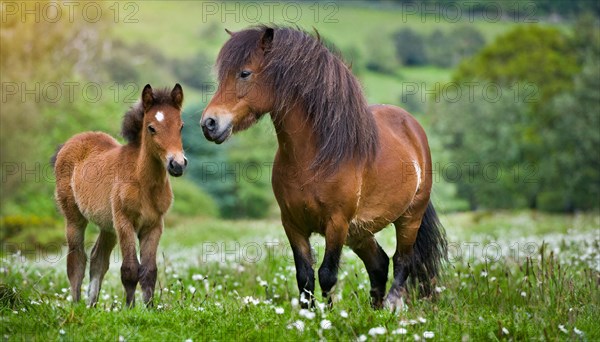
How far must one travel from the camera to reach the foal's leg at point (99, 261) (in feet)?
27.6

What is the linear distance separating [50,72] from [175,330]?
4129 centimetres

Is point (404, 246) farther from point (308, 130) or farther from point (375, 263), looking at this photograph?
point (308, 130)

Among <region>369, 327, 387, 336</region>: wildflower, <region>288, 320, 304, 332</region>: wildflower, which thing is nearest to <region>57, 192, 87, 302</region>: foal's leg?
<region>288, 320, 304, 332</region>: wildflower

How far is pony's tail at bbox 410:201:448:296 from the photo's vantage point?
28.9 feet

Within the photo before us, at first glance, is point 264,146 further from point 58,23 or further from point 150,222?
point 150,222

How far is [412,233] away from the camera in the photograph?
8.59m

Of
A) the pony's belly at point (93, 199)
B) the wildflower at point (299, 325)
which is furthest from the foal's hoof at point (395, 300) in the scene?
the pony's belly at point (93, 199)

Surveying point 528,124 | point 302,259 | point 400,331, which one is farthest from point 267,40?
point 528,124

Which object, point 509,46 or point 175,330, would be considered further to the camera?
point 509,46

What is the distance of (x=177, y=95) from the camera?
302 inches

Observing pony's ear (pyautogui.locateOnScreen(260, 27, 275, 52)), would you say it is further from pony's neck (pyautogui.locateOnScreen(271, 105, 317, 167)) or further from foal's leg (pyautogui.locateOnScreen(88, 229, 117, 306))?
foal's leg (pyautogui.locateOnScreen(88, 229, 117, 306))

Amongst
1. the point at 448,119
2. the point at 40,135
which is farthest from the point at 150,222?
the point at 448,119

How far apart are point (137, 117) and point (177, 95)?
2.22ft

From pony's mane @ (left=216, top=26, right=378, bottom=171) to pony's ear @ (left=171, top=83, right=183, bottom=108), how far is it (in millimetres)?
956
